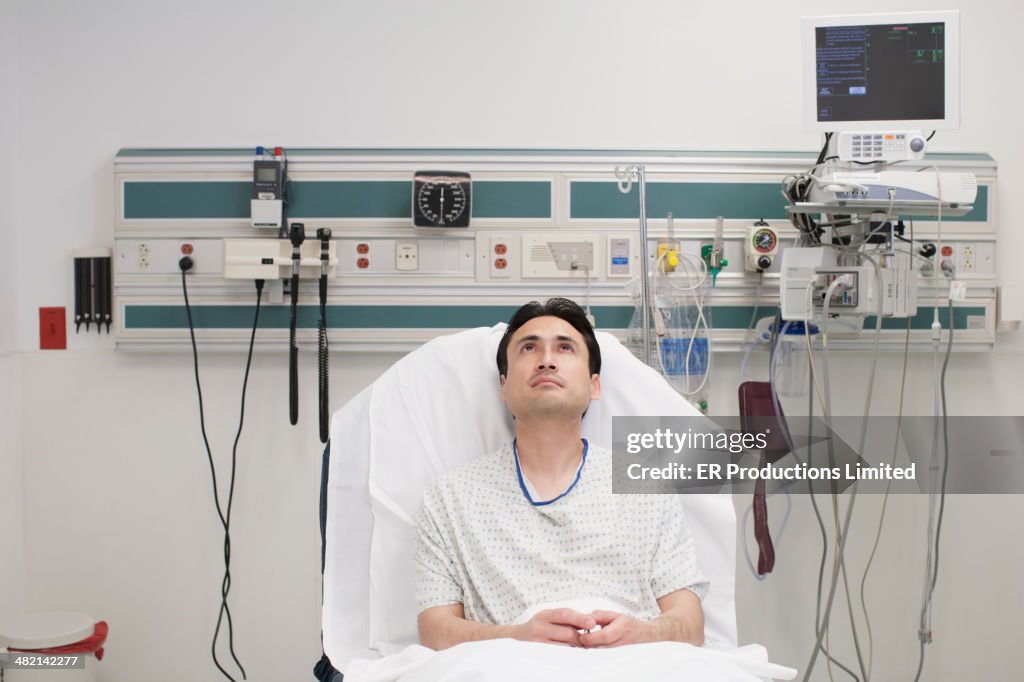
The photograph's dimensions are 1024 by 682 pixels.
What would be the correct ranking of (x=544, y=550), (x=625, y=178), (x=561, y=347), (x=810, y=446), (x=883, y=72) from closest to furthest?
(x=544, y=550)
(x=561, y=347)
(x=883, y=72)
(x=625, y=178)
(x=810, y=446)

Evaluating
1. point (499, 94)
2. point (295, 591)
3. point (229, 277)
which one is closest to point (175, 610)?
point (295, 591)

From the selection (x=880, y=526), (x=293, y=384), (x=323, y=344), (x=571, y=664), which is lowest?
(x=880, y=526)

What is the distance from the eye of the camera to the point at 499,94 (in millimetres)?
2512

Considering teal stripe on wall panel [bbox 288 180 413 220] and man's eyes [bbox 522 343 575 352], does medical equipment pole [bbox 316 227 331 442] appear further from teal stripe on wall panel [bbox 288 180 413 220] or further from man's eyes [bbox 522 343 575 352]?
man's eyes [bbox 522 343 575 352]

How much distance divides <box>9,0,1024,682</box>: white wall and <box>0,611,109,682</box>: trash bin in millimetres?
315

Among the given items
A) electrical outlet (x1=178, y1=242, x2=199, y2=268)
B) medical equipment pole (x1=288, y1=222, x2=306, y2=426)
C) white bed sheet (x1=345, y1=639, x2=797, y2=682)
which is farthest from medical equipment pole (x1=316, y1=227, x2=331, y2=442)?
white bed sheet (x1=345, y1=639, x2=797, y2=682)

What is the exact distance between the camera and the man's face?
5.55 ft

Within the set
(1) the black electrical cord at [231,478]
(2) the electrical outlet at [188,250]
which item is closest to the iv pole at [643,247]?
(1) the black electrical cord at [231,478]

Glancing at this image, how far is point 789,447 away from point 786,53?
1.23 m

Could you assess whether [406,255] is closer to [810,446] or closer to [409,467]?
[409,467]

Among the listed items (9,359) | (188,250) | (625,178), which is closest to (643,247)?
(625,178)

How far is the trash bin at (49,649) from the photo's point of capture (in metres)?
2.14

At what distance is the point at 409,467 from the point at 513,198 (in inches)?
40.4

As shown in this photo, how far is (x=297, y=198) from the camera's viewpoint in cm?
246
